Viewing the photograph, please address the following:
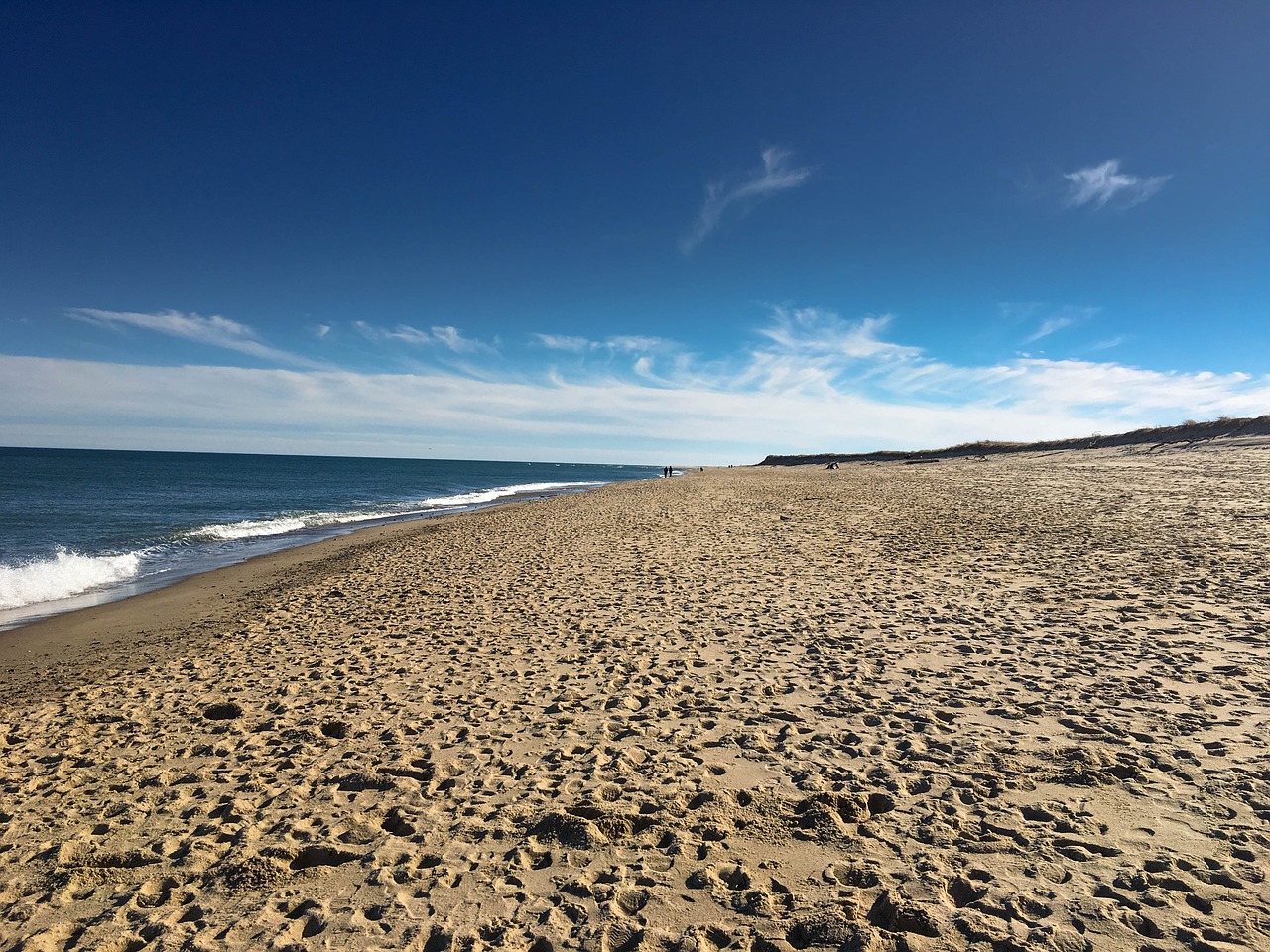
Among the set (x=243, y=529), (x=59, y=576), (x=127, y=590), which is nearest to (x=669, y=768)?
(x=127, y=590)

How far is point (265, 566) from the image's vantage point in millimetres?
17719

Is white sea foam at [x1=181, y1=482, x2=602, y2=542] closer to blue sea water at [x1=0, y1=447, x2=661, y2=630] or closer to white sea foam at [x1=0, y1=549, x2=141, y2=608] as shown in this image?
blue sea water at [x1=0, y1=447, x2=661, y2=630]

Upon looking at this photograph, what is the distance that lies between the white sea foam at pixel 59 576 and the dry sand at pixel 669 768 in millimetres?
4201

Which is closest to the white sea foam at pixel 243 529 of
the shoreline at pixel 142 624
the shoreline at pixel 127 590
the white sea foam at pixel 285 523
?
the white sea foam at pixel 285 523

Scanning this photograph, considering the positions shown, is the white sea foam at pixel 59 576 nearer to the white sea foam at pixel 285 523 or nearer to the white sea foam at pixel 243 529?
the white sea foam at pixel 243 529

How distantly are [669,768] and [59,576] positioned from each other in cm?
1868

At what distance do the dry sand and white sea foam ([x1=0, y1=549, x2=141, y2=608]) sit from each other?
4.20 metres

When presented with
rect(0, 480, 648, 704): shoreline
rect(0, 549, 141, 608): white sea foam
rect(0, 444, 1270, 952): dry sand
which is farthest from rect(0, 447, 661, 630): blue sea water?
rect(0, 444, 1270, 952): dry sand

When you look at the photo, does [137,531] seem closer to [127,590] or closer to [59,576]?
[59,576]

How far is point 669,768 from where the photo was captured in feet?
17.0

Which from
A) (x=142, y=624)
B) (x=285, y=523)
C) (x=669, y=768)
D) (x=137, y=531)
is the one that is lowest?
(x=285, y=523)

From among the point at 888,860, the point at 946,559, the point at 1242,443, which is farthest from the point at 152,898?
the point at 1242,443

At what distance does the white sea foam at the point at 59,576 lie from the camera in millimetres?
14188

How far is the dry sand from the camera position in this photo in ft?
11.6
